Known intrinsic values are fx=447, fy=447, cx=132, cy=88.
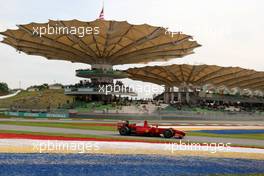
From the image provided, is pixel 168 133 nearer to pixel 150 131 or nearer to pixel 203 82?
pixel 150 131

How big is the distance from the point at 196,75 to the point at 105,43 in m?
31.8

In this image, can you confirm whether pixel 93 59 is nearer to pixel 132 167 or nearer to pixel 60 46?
pixel 60 46

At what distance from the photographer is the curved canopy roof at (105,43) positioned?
80.1 metres

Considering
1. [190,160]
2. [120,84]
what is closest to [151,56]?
[120,84]

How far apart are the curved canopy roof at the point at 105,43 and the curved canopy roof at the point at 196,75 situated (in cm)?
519

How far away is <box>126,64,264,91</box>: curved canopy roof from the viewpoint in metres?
106

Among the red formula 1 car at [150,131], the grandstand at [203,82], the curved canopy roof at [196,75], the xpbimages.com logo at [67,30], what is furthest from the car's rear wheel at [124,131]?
the curved canopy roof at [196,75]

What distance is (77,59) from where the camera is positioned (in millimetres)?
101125

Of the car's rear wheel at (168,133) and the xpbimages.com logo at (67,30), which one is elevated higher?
the xpbimages.com logo at (67,30)

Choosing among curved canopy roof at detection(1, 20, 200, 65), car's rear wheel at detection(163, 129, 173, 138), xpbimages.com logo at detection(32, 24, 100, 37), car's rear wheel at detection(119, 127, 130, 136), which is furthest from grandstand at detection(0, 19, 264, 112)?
car's rear wheel at detection(163, 129, 173, 138)

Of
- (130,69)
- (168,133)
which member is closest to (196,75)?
(130,69)

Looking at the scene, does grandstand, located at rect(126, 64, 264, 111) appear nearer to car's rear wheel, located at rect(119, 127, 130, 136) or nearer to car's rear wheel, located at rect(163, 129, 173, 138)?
car's rear wheel, located at rect(119, 127, 130, 136)

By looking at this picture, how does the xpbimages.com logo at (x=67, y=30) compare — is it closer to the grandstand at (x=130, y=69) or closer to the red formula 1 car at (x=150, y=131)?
the grandstand at (x=130, y=69)

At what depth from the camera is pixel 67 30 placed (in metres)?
80.9
